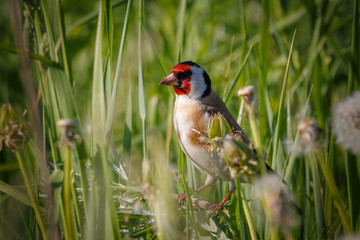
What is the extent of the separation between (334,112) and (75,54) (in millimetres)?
2511

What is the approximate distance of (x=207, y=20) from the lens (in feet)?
10.8

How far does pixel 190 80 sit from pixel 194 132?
0.28 meters

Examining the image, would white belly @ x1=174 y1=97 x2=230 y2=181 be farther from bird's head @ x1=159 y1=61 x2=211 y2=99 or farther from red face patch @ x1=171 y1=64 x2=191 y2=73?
red face patch @ x1=171 y1=64 x2=191 y2=73

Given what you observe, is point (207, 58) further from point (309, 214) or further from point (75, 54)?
point (309, 214)

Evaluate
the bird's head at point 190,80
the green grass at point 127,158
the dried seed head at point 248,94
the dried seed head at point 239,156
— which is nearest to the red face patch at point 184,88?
the bird's head at point 190,80

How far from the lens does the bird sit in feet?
5.34

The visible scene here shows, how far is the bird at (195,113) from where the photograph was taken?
1628 millimetres

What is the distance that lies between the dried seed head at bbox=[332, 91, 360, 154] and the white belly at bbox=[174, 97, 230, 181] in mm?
619

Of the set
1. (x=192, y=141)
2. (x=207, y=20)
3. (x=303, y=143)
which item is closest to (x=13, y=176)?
(x=192, y=141)

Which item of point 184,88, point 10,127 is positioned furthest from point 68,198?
point 184,88

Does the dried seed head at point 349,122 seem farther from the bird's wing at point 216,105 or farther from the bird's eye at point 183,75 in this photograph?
the bird's eye at point 183,75

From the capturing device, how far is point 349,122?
3.24 ft

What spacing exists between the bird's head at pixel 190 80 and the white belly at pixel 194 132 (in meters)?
0.05

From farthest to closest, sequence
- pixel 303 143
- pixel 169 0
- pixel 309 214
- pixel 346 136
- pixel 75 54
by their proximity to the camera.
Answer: pixel 169 0
pixel 75 54
pixel 309 214
pixel 346 136
pixel 303 143
